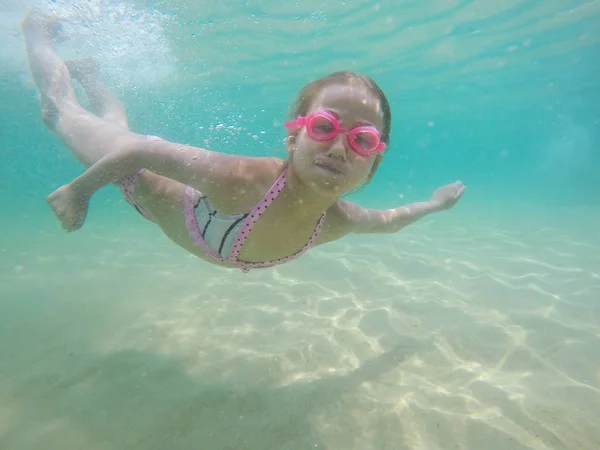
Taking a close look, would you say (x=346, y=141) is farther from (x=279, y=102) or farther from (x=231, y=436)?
(x=279, y=102)

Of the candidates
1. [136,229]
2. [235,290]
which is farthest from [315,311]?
[136,229]

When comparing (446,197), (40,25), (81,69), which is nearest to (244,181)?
(446,197)

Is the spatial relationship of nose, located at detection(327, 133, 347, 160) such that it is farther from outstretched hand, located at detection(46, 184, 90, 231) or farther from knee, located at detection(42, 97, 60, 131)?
knee, located at detection(42, 97, 60, 131)

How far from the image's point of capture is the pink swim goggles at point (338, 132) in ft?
8.14

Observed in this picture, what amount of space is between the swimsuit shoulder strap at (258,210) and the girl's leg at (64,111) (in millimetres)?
1830

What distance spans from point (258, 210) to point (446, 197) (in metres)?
2.78

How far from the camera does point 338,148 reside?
246 centimetres

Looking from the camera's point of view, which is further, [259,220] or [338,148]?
[259,220]

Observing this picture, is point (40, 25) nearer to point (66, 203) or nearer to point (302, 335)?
point (66, 203)

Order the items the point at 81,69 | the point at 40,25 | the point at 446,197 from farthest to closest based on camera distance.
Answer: the point at 81,69 < the point at 40,25 < the point at 446,197

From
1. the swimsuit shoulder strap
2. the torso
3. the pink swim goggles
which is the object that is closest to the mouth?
the pink swim goggles

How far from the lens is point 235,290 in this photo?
7168mm

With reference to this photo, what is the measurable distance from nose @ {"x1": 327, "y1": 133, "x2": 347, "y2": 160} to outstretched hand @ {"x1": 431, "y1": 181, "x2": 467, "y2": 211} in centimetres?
244

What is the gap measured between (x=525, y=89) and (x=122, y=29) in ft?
125
